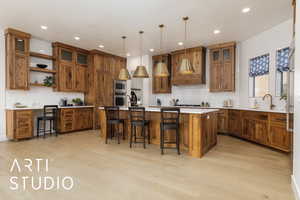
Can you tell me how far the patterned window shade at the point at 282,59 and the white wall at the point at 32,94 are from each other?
677cm

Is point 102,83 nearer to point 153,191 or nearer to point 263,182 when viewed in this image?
point 153,191

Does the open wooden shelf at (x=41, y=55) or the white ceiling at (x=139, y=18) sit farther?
the open wooden shelf at (x=41, y=55)

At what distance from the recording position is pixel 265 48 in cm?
473

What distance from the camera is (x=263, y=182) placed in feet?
7.75

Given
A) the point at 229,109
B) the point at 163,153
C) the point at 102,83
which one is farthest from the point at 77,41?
the point at 229,109

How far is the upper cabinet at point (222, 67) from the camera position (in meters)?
5.53

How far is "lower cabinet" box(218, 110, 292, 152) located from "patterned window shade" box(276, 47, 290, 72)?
1.30 meters

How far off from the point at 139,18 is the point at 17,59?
3.66 m

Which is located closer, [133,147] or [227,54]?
[133,147]

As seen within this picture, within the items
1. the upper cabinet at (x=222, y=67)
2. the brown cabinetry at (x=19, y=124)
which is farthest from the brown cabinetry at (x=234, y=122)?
→ the brown cabinetry at (x=19, y=124)

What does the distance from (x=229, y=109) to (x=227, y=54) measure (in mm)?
1889

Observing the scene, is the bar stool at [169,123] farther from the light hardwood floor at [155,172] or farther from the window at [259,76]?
the window at [259,76]

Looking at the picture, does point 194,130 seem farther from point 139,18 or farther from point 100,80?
point 100,80

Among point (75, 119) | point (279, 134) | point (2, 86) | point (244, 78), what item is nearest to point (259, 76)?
point (244, 78)
